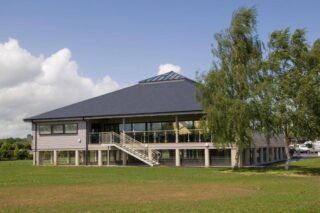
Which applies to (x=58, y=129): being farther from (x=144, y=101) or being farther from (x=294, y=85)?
(x=294, y=85)

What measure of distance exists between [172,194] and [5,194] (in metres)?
6.20

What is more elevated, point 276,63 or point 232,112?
point 276,63

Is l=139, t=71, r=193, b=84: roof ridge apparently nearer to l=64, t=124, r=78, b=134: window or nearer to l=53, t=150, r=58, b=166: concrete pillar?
l=64, t=124, r=78, b=134: window

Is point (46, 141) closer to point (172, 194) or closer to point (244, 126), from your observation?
point (244, 126)

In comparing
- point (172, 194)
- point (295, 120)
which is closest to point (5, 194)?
point (172, 194)

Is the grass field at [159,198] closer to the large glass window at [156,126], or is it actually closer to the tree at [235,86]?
the tree at [235,86]

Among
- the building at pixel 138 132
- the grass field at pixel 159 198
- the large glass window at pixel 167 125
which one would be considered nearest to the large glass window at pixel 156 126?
the building at pixel 138 132

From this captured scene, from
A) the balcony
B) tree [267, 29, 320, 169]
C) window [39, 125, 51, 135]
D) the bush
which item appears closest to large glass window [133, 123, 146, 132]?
the balcony

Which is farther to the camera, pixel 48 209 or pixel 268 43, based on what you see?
pixel 268 43

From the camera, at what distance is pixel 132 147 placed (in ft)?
128

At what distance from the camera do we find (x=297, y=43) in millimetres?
29141

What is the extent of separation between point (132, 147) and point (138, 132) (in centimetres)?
185

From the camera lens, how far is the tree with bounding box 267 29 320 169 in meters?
27.9

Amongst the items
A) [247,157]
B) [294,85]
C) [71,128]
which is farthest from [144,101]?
[294,85]
